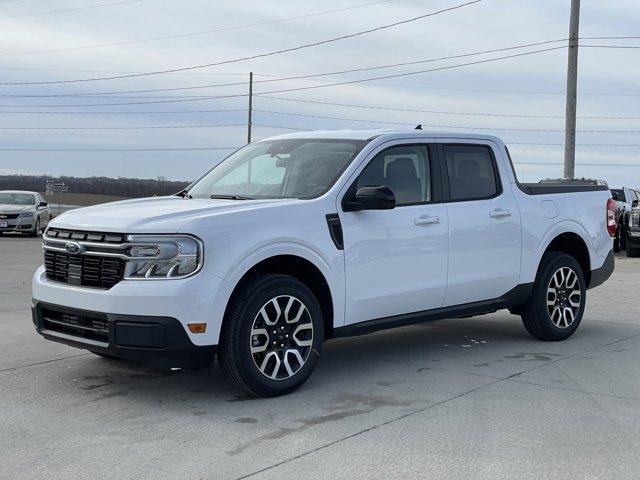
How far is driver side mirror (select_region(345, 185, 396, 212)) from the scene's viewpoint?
6.32m

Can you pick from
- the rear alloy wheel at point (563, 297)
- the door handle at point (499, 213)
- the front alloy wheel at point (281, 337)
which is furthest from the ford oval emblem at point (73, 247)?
the rear alloy wheel at point (563, 297)

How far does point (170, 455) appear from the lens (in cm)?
471

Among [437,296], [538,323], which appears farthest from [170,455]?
[538,323]

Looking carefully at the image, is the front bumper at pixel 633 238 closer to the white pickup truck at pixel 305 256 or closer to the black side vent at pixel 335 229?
the white pickup truck at pixel 305 256

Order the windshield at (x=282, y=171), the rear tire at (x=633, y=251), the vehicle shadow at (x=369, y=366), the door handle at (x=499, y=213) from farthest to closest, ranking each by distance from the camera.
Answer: the rear tire at (x=633, y=251)
the door handle at (x=499, y=213)
the windshield at (x=282, y=171)
the vehicle shadow at (x=369, y=366)

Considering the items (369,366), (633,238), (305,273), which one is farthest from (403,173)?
(633,238)

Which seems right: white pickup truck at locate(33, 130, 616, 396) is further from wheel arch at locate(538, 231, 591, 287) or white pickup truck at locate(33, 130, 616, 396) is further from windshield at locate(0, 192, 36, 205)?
windshield at locate(0, 192, 36, 205)

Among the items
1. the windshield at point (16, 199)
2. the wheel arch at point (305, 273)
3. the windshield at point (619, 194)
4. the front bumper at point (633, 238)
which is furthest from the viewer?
the windshield at point (16, 199)

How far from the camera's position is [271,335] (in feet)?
19.6

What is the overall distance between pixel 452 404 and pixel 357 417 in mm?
749

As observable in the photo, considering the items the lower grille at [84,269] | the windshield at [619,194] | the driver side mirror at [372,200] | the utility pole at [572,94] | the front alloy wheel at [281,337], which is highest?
the utility pole at [572,94]

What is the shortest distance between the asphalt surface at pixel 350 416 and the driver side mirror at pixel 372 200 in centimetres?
133

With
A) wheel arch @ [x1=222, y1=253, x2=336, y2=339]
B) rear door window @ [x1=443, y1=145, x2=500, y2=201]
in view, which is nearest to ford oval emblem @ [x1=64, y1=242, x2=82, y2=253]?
wheel arch @ [x1=222, y1=253, x2=336, y2=339]

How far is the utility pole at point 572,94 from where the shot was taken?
2500 centimetres
